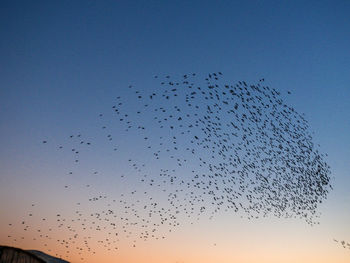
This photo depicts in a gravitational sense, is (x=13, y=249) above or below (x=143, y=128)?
below

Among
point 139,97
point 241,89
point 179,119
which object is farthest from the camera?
point 241,89

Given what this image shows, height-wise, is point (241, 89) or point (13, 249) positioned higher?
point (241, 89)

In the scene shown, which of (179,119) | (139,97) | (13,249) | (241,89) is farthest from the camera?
(241,89)

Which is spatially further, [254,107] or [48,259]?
[254,107]

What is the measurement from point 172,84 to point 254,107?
4944 mm

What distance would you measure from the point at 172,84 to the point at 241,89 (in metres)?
4.11

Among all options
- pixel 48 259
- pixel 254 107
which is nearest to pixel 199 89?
pixel 254 107

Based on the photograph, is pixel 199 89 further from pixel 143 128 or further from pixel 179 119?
pixel 143 128

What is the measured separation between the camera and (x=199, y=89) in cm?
1552

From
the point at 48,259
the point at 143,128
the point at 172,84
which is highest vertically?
the point at 172,84

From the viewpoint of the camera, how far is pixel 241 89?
1612cm

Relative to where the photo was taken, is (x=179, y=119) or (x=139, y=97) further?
(x=179, y=119)

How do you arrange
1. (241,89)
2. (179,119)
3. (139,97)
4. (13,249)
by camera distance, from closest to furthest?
(13,249), (139,97), (179,119), (241,89)

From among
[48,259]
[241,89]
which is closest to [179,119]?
[241,89]
